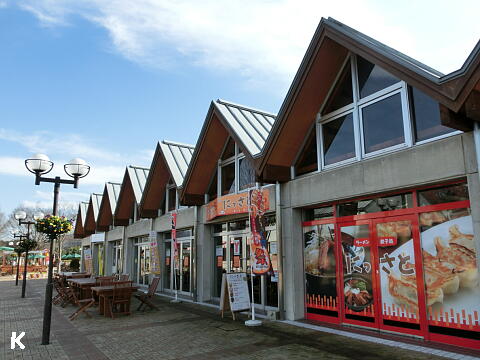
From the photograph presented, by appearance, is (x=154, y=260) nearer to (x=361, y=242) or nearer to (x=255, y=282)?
(x=255, y=282)

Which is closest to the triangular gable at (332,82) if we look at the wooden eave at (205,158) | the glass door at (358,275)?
the glass door at (358,275)

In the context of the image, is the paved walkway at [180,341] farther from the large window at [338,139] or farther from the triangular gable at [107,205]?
the triangular gable at [107,205]

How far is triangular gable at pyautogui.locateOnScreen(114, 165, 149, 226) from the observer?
19.7 metres

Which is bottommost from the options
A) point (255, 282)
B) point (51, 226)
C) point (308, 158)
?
point (255, 282)

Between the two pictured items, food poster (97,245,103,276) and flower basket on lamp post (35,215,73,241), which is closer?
flower basket on lamp post (35,215,73,241)

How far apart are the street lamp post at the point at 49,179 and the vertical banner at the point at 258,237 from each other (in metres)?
4.01

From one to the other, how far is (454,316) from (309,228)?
3.76 meters

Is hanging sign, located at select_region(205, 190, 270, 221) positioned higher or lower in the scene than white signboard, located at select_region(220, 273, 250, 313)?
higher

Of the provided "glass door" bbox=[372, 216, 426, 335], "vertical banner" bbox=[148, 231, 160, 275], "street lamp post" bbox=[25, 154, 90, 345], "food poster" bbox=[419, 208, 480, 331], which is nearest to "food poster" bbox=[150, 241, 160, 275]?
"vertical banner" bbox=[148, 231, 160, 275]

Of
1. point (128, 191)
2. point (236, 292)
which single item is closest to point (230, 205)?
point (236, 292)

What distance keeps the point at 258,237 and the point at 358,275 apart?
2.50 meters

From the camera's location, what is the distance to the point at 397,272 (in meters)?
7.16

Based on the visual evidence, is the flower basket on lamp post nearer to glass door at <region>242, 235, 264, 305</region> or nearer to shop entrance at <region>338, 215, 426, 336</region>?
glass door at <region>242, 235, 264, 305</region>

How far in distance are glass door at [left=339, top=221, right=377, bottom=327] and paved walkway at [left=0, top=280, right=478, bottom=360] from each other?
84 cm
